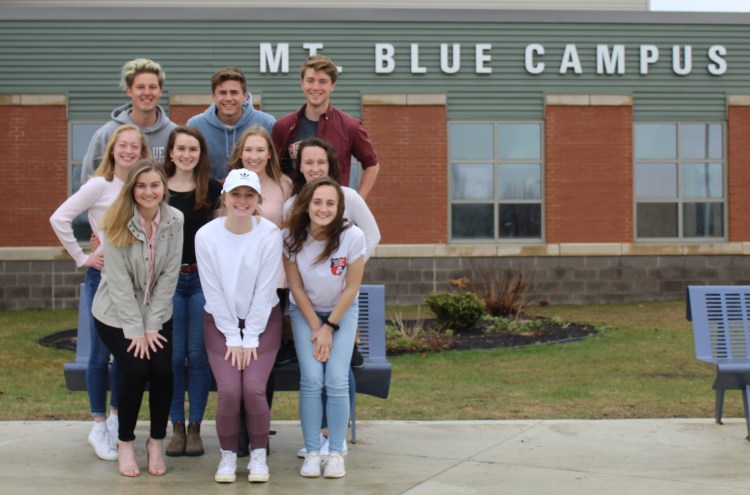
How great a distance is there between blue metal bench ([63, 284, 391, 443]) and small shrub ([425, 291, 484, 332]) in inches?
287

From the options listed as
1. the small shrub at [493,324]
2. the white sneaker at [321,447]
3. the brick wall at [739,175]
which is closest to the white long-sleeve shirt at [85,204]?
the white sneaker at [321,447]

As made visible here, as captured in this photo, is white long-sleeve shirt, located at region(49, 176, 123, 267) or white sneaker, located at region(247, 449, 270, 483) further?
white long-sleeve shirt, located at region(49, 176, 123, 267)

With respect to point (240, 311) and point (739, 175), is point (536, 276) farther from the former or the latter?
point (240, 311)

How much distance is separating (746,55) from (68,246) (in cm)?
1686

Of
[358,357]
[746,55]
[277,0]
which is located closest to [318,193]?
[358,357]

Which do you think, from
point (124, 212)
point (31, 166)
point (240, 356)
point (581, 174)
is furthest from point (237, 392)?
point (581, 174)

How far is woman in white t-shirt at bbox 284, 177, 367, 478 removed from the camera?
5.90 meters

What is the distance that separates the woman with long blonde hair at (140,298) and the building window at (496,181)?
1435 cm

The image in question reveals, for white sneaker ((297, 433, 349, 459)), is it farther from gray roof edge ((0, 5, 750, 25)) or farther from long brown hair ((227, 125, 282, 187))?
gray roof edge ((0, 5, 750, 25))

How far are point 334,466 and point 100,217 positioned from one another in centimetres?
206

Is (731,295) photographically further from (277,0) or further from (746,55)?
(277,0)

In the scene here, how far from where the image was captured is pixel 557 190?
19.9 m

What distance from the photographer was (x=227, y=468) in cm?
566

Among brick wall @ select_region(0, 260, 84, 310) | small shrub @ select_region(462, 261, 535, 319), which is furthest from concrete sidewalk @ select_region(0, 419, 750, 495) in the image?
brick wall @ select_region(0, 260, 84, 310)
